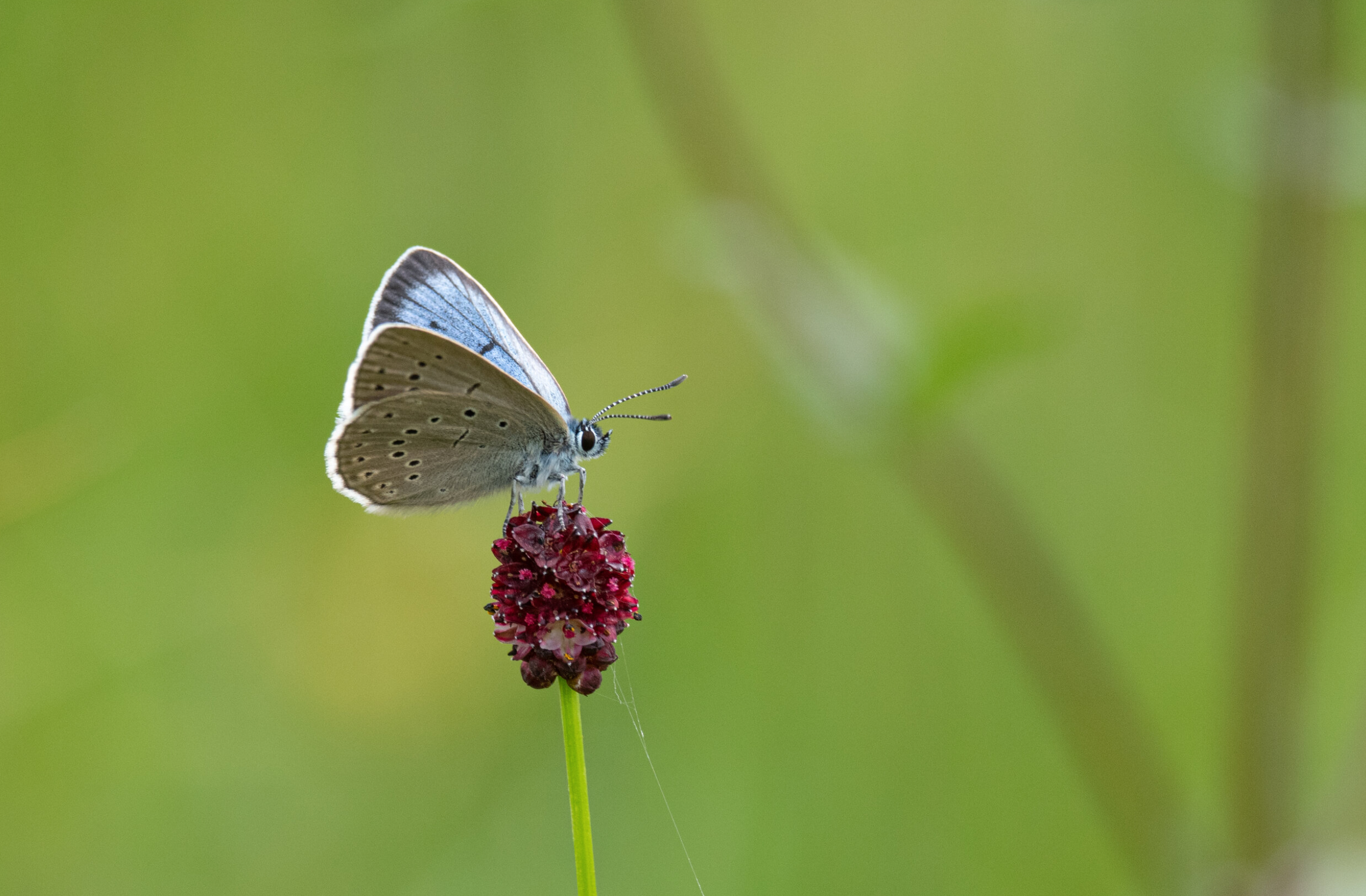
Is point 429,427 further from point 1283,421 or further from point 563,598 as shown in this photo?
point 1283,421

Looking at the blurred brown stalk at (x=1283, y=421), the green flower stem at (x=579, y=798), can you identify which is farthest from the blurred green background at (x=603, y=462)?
the green flower stem at (x=579, y=798)

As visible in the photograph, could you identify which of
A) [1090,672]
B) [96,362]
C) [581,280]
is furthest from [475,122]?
[1090,672]

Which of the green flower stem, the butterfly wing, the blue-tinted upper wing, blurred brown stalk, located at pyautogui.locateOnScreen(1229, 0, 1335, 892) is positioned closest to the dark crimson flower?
the green flower stem

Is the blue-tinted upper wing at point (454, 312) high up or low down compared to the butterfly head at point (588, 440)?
up

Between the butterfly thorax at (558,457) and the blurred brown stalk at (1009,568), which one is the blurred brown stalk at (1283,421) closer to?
the blurred brown stalk at (1009,568)

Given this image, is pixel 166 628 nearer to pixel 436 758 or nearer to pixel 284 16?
pixel 436 758

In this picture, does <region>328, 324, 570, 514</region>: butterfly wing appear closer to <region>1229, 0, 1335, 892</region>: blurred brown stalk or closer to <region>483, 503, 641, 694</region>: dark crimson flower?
<region>483, 503, 641, 694</region>: dark crimson flower

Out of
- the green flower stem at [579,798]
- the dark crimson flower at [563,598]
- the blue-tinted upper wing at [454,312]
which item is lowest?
the green flower stem at [579,798]

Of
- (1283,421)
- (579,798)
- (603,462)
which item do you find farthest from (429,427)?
(603,462)
